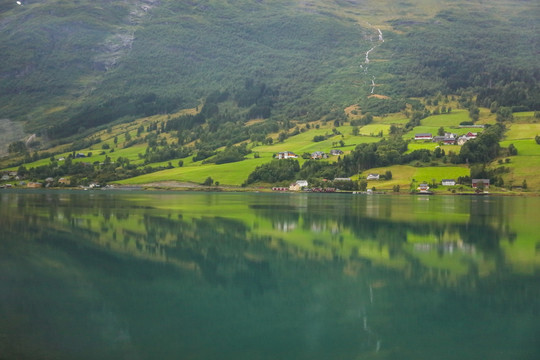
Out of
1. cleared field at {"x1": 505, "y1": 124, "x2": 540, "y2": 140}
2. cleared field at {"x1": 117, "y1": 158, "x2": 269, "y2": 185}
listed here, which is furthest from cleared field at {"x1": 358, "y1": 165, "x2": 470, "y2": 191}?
cleared field at {"x1": 117, "y1": 158, "x2": 269, "y2": 185}

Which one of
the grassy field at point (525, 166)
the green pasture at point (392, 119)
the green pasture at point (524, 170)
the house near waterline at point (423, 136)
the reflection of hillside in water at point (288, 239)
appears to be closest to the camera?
the reflection of hillside in water at point (288, 239)

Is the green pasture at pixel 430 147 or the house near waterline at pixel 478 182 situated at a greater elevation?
the green pasture at pixel 430 147

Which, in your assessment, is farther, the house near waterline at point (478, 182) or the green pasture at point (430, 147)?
the green pasture at point (430, 147)

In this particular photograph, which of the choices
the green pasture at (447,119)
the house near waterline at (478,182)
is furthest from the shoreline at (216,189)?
the green pasture at (447,119)

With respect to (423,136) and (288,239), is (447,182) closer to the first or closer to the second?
(423,136)

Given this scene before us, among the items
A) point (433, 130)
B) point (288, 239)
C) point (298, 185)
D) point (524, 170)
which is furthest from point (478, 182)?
point (288, 239)

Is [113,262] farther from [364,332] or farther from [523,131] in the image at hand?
[523,131]

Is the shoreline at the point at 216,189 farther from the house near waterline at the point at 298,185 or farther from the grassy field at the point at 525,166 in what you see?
the grassy field at the point at 525,166

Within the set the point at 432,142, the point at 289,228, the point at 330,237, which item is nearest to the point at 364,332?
the point at 330,237
